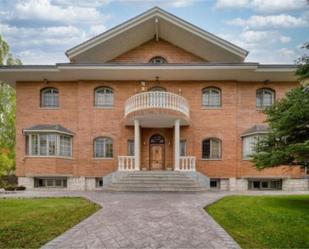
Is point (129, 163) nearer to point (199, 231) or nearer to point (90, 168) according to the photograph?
point (90, 168)

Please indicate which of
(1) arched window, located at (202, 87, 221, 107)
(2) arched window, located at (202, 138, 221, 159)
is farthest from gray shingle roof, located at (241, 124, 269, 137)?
(1) arched window, located at (202, 87, 221, 107)

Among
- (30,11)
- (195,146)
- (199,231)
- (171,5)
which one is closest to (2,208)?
(199,231)

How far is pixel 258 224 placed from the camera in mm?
7574

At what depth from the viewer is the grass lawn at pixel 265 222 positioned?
21.1ft

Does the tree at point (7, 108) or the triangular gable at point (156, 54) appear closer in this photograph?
the triangular gable at point (156, 54)

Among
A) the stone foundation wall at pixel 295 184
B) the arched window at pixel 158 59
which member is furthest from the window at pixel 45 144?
the stone foundation wall at pixel 295 184

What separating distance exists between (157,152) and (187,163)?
301 cm

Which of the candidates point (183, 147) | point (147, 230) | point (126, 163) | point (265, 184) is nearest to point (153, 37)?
point (183, 147)

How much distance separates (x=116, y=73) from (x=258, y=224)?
12.5 m

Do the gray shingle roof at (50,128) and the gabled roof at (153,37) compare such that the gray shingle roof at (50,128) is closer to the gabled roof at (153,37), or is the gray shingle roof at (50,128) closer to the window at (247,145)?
the gabled roof at (153,37)

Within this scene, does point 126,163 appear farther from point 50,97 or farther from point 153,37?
point 153,37

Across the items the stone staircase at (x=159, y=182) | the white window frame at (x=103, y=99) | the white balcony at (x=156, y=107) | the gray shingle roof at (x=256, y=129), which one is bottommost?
the stone staircase at (x=159, y=182)

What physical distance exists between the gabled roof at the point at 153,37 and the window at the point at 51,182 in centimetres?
746

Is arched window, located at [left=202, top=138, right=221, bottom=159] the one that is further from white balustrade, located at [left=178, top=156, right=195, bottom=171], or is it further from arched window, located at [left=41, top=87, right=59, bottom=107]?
arched window, located at [left=41, top=87, right=59, bottom=107]
